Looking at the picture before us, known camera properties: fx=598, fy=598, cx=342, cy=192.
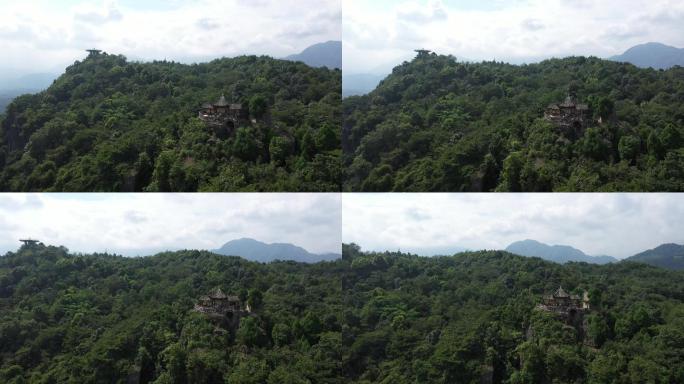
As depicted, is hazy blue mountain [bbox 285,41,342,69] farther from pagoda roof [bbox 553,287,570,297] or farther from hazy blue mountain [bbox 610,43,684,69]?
pagoda roof [bbox 553,287,570,297]

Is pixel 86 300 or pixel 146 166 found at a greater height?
pixel 146 166

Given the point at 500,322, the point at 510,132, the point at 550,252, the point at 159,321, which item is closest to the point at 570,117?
the point at 510,132

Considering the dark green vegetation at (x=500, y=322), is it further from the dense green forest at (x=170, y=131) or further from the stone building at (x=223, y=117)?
the stone building at (x=223, y=117)

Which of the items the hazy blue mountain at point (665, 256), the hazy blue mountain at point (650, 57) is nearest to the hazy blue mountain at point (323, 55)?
the hazy blue mountain at point (650, 57)

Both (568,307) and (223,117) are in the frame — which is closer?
(223,117)

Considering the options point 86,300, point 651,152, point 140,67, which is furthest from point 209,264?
point 651,152

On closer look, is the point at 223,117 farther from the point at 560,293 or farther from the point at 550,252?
the point at 560,293

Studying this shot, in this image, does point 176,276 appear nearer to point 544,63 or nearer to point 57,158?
point 57,158
